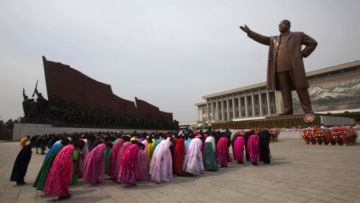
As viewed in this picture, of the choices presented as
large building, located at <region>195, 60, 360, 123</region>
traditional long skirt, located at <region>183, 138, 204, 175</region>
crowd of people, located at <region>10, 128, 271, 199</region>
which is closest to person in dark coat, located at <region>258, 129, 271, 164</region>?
crowd of people, located at <region>10, 128, 271, 199</region>

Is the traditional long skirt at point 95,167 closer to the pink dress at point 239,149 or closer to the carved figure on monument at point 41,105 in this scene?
the pink dress at point 239,149

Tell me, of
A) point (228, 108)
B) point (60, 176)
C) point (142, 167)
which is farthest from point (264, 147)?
point (228, 108)

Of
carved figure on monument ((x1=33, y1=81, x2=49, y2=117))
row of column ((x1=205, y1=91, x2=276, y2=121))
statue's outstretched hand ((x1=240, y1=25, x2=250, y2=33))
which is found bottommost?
carved figure on monument ((x1=33, y1=81, x2=49, y2=117))

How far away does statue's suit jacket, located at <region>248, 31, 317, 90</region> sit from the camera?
905 cm

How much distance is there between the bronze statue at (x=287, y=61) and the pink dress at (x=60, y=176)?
828 cm

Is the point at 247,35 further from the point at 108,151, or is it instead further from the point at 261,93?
the point at 261,93

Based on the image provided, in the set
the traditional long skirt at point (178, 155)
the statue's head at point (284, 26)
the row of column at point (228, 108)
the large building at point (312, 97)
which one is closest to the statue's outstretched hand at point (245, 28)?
the statue's head at point (284, 26)

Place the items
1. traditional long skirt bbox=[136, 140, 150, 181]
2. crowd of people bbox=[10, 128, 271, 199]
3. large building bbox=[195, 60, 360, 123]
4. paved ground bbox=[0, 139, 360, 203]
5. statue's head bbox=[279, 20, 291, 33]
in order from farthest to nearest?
large building bbox=[195, 60, 360, 123] → statue's head bbox=[279, 20, 291, 33] → traditional long skirt bbox=[136, 140, 150, 181] → crowd of people bbox=[10, 128, 271, 199] → paved ground bbox=[0, 139, 360, 203]

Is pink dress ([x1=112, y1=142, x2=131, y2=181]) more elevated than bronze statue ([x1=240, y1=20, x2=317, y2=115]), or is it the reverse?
bronze statue ([x1=240, y1=20, x2=317, y2=115])

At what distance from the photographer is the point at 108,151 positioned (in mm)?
5340

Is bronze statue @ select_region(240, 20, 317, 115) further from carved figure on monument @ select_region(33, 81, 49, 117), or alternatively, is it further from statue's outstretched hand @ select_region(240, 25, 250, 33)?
carved figure on monument @ select_region(33, 81, 49, 117)

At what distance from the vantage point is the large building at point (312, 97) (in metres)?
30.3

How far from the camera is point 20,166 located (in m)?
4.75

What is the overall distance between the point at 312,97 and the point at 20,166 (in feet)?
121
